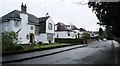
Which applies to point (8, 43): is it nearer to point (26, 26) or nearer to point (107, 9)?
point (107, 9)

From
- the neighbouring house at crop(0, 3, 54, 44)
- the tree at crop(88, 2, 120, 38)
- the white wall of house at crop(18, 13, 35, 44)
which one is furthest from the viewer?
the white wall of house at crop(18, 13, 35, 44)

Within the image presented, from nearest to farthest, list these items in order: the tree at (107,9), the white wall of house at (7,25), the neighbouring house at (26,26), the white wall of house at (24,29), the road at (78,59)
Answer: the road at (78,59)
the tree at (107,9)
the white wall of house at (7,25)
the neighbouring house at (26,26)
the white wall of house at (24,29)

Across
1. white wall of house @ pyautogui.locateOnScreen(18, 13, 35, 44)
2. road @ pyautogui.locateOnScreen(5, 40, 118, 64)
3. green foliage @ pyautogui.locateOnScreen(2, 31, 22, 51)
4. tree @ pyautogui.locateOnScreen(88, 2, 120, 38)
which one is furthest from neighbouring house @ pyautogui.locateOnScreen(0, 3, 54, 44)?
tree @ pyautogui.locateOnScreen(88, 2, 120, 38)

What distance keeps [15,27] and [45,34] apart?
1258 cm

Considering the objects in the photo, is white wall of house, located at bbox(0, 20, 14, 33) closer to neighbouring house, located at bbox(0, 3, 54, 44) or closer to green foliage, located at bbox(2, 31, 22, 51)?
neighbouring house, located at bbox(0, 3, 54, 44)

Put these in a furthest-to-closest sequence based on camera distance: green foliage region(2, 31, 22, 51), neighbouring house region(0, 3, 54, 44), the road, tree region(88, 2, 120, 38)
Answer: neighbouring house region(0, 3, 54, 44)
green foliage region(2, 31, 22, 51)
tree region(88, 2, 120, 38)
the road

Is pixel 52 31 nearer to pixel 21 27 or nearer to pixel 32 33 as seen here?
pixel 32 33

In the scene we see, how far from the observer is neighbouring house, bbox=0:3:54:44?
145 ft

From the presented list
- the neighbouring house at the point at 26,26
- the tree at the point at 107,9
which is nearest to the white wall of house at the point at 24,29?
the neighbouring house at the point at 26,26

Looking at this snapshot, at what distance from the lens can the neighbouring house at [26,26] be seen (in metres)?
44.1

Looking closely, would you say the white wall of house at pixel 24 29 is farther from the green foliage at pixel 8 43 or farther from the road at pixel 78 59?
the road at pixel 78 59

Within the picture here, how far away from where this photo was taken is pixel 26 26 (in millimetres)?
47344

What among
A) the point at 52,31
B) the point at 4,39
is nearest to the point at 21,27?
the point at 52,31

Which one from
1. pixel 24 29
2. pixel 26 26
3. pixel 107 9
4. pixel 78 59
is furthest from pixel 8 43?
pixel 26 26
